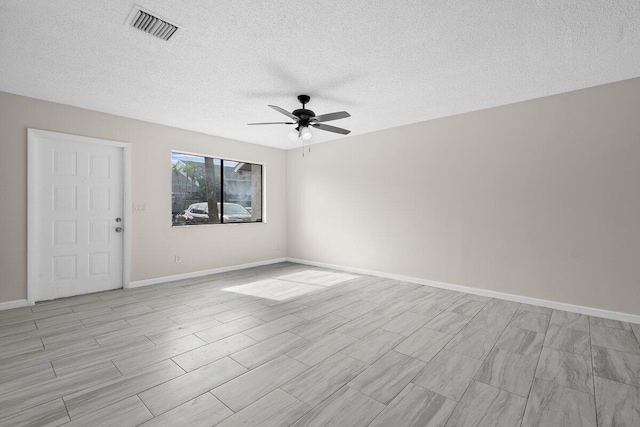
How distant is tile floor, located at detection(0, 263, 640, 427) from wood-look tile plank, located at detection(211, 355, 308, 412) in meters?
0.01

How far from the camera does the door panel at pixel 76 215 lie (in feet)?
12.8

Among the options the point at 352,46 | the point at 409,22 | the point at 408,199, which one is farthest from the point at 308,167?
the point at 409,22

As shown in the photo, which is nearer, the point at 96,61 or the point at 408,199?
the point at 96,61

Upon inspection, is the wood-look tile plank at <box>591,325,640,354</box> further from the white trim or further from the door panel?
the door panel

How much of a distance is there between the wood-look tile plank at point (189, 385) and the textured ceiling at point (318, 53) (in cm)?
274

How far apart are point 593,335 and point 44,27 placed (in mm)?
5697

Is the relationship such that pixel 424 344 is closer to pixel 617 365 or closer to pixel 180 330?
pixel 617 365

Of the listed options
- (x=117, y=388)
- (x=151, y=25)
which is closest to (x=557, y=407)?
(x=117, y=388)

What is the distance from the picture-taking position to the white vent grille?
224 centimetres

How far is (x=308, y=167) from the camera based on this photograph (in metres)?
6.57

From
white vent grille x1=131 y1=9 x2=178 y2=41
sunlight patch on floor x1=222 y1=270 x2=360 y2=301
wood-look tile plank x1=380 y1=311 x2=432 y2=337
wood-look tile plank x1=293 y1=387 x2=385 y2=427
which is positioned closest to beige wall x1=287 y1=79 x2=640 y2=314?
sunlight patch on floor x1=222 y1=270 x2=360 y2=301

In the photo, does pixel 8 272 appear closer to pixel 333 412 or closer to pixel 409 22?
pixel 333 412

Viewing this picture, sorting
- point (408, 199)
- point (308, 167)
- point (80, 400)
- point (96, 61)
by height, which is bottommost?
point (80, 400)

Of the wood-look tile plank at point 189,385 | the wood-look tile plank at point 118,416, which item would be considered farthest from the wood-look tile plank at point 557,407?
the wood-look tile plank at point 118,416
